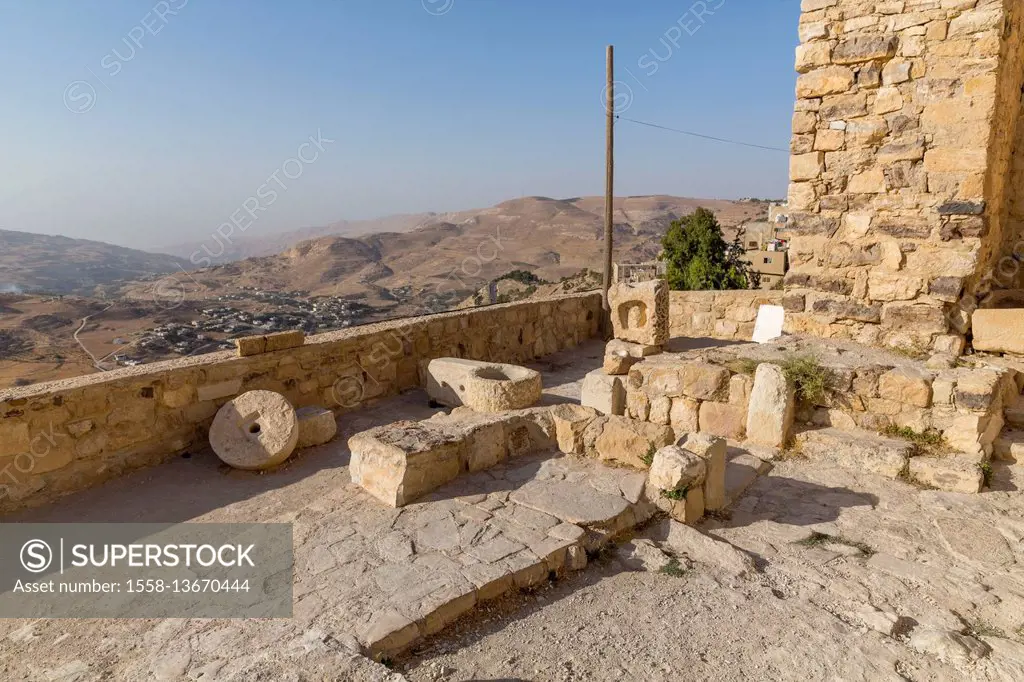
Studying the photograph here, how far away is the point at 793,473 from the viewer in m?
4.56

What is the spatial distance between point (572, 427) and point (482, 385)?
4.20 ft

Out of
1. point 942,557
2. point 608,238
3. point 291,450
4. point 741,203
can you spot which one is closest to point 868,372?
point 942,557

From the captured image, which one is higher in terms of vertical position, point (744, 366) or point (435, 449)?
point (744, 366)

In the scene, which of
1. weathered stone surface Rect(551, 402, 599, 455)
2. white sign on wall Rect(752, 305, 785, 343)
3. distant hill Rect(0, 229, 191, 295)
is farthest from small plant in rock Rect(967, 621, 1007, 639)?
distant hill Rect(0, 229, 191, 295)

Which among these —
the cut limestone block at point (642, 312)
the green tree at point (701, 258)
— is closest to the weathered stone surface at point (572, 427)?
the cut limestone block at point (642, 312)

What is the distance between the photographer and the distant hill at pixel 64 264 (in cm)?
3581

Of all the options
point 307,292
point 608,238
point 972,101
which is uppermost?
point 972,101

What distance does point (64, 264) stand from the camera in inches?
1850

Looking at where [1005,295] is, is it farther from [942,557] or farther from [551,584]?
[551,584]

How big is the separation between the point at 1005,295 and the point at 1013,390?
169 centimetres

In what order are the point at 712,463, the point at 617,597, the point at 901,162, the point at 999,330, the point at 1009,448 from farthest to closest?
the point at 901,162 < the point at 999,330 < the point at 1009,448 < the point at 712,463 < the point at 617,597

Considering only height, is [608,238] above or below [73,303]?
above

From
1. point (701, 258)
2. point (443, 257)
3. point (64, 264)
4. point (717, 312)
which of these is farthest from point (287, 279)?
point (717, 312)

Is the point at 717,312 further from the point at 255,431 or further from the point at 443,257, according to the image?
the point at 443,257
